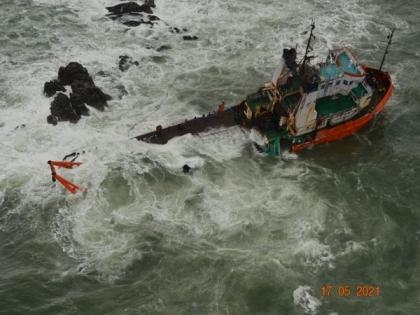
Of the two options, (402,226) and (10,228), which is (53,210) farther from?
(402,226)

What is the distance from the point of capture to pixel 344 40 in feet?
120

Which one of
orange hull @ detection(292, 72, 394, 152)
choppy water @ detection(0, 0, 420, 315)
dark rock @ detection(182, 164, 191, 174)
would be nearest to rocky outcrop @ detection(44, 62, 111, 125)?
choppy water @ detection(0, 0, 420, 315)

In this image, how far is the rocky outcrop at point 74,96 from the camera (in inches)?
1083

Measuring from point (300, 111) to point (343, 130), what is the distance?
11.6 ft

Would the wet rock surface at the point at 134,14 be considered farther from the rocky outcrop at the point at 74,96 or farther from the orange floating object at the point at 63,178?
the orange floating object at the point at 63,178

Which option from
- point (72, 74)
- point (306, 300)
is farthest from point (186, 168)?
point (72, 74)

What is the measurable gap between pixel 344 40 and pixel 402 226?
746 inches

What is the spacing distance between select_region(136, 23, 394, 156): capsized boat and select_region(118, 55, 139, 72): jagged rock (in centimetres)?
820

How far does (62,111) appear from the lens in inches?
1082

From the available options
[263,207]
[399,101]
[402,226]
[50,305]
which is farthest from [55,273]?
[399,101]

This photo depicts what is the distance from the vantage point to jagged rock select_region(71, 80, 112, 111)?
28484mm

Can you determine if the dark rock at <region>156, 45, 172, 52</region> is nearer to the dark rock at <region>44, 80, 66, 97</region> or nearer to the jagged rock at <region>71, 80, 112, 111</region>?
the jagged rock at <region>71, 80, 112, 111</region>

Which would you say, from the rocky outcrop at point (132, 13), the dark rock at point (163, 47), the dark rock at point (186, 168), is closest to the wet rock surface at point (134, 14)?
the rocky outcrop at point (132, 13)

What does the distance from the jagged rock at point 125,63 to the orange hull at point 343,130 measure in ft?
45.9
